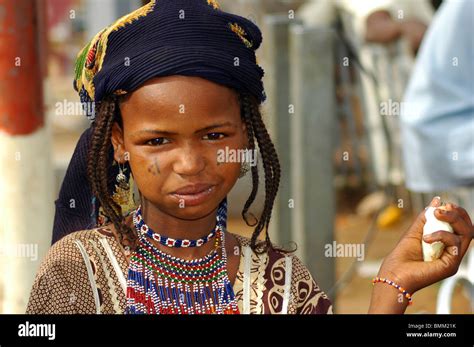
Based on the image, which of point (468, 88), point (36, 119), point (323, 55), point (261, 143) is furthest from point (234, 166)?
point (323, 55)

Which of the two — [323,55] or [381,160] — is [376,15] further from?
[381,160]

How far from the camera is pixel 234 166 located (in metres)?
2.68

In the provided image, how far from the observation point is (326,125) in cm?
559

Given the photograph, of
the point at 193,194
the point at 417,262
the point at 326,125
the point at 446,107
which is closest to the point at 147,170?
the point at 193,194

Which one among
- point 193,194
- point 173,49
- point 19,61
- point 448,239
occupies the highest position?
point 19,61

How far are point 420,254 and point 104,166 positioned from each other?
0.82 meters

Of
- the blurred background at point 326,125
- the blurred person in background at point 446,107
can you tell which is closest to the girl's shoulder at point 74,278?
the blurred background at point 326,125

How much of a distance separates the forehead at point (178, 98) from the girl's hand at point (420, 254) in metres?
0.56

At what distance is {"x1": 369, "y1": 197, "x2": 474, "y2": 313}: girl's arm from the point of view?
2664 millimetres

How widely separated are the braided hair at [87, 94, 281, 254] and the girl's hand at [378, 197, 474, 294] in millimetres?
333

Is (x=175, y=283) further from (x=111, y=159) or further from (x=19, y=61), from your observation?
(x=19, y=61)

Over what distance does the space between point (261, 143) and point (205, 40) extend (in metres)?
0.32

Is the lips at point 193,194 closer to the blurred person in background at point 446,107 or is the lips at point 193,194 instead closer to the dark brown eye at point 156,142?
Result: the dark brown eye at point 156,142

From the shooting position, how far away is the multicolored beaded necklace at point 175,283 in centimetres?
268
